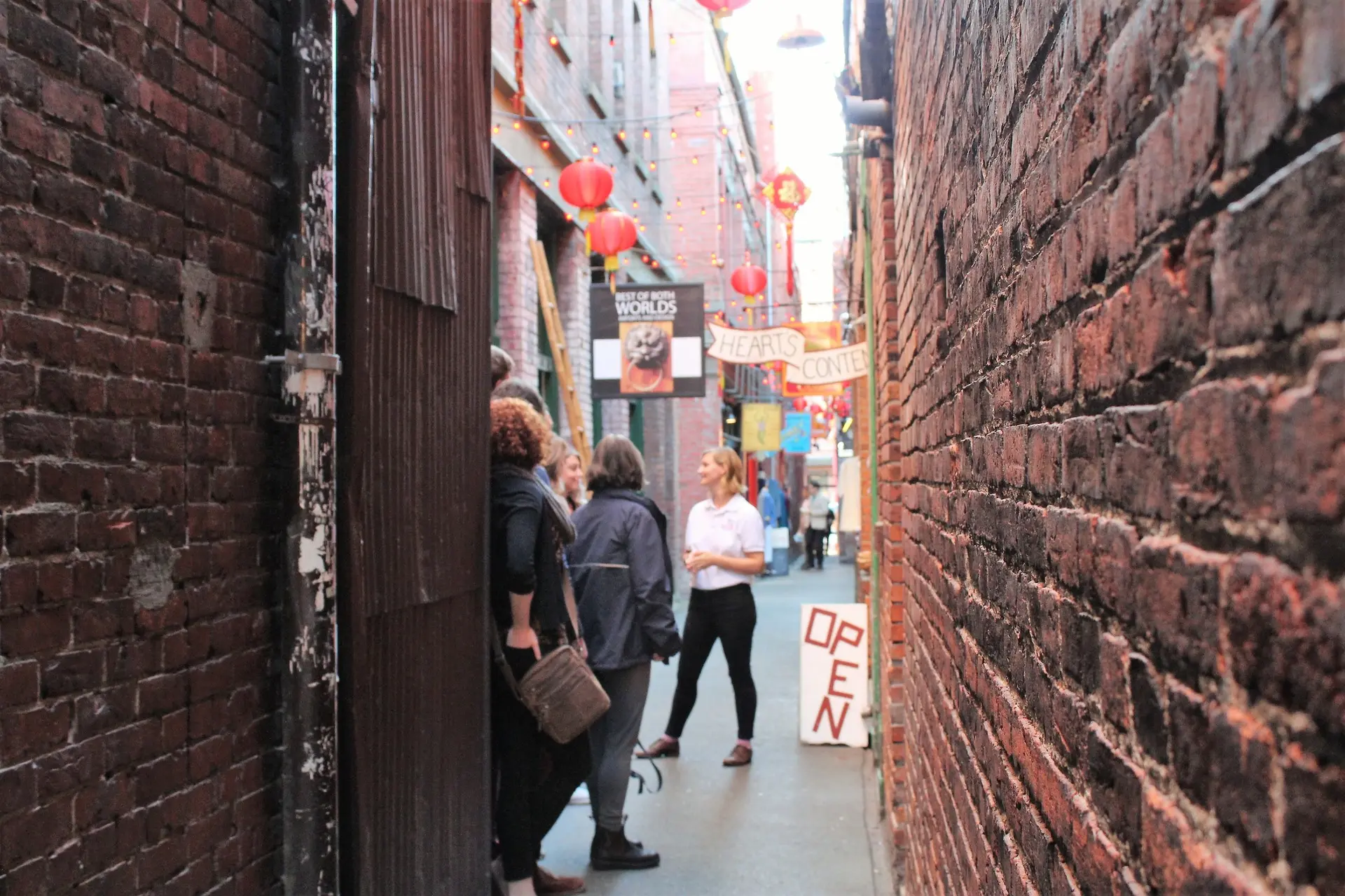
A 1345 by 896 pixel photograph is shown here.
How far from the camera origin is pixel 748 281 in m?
21.4

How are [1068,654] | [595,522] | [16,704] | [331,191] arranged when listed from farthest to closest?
[595,522] → [331,191] → [16,704] → [1068,654]

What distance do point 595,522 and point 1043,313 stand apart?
15.4ft

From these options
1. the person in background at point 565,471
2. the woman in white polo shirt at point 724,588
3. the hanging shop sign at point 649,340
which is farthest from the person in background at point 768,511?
the person in background at point 565,471

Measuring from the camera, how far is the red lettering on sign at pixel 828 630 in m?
8.22

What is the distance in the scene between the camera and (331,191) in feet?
11.2

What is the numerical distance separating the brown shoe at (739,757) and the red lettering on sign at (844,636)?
875 millimetres

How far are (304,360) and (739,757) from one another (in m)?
5.23

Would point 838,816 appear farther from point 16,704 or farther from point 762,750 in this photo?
point 16,704

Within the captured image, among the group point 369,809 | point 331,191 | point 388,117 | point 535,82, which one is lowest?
point 369,809

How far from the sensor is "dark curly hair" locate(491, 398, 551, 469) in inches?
199

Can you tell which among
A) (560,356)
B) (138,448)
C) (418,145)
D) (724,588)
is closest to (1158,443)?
(138,448)

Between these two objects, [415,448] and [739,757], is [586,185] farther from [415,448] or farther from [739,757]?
[415,448]

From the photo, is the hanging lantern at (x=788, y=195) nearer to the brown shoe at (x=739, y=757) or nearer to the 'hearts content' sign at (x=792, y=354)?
the 'hearts content' sign at (x=792, y=354)

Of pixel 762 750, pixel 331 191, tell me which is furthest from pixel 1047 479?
pixel 762 750
